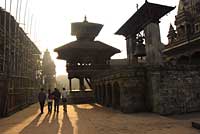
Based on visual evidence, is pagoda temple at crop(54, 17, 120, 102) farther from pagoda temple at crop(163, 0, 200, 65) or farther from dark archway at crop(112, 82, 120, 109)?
dark archway at crop(112, 82, 120, 109)

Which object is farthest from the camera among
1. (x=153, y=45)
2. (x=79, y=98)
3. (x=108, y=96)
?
(x=79, y=98)

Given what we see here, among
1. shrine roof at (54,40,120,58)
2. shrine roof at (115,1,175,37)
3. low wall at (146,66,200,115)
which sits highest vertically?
shrine roof at (115,1,175,37)

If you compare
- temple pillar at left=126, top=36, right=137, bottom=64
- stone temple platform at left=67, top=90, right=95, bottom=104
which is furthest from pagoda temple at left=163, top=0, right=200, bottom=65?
stone temple platform at left=67, top=90, right=95, bottom=104

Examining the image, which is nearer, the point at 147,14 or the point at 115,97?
the point at 147,14

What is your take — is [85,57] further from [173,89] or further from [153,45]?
[173,89]

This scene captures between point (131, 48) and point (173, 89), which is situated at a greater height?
point (131, 48)

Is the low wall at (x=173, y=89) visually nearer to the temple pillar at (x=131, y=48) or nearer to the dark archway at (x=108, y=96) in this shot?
the temple pillar at (x=131, y=48)

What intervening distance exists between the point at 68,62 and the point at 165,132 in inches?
653

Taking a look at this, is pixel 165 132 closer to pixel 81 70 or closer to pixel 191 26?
pixel 81 70

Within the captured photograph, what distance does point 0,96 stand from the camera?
11555 mm

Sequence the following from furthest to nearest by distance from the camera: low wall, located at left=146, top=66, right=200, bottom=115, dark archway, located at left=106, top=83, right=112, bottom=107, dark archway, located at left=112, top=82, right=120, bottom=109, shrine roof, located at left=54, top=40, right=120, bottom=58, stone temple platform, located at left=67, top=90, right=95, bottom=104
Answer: shrine roof, located at left=54, top=40, right=120, bottom=58 → stone temple platform, located at left=67, top=90, right=95, bottom=104 → dark archway, located at left=106, top=83, right=112, bottom=107 → dark archway, located at left=112, top=82, right=120, bottom=109 → low wall, located at left=146, top=66, right=200, bottom=115

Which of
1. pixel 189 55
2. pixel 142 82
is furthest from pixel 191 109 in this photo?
pixel 189 55

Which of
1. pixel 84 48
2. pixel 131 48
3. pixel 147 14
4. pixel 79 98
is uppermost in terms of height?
pixel 147 14

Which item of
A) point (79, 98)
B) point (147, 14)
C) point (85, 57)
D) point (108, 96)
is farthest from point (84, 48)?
point (147, 14)
